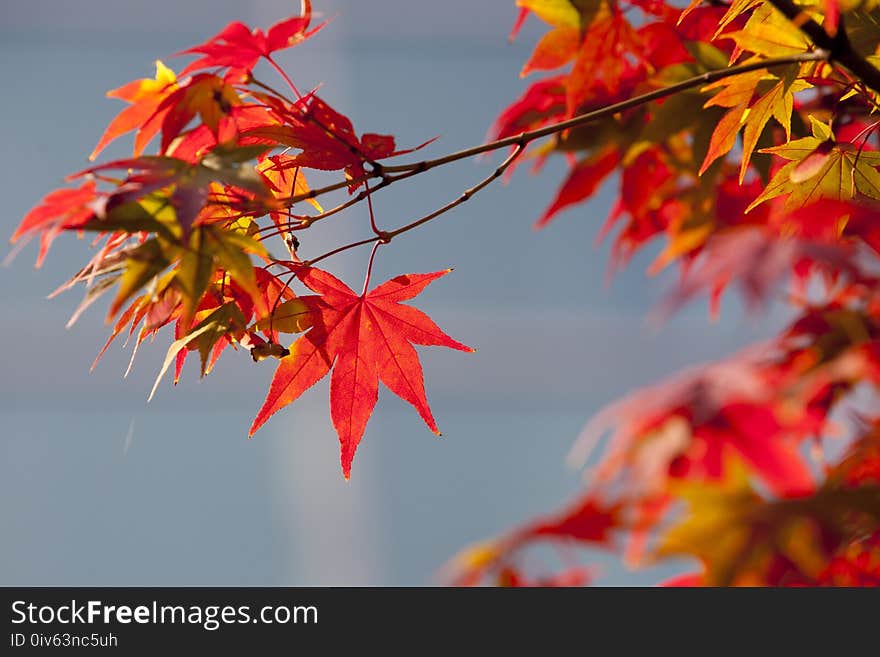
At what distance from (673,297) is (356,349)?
0.94ft

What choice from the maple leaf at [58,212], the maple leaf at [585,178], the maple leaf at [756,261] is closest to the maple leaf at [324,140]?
the maple leaf at [58,212]

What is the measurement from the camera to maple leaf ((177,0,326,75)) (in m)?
0.63

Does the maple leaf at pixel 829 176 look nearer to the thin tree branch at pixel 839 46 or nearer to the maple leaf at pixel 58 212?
the thin tree branch at pixel 839 46

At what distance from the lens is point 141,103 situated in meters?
0.65

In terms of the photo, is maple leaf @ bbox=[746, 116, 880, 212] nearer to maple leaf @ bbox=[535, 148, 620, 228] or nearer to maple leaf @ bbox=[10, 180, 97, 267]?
maple leaf @ bbox=[535, 148, 620, 228]

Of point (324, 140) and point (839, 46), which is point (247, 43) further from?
point (839, 46)

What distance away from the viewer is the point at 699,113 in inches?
30.2

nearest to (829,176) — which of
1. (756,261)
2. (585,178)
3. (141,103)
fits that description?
(756,261)

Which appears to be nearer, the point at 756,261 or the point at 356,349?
the point at 756,261
